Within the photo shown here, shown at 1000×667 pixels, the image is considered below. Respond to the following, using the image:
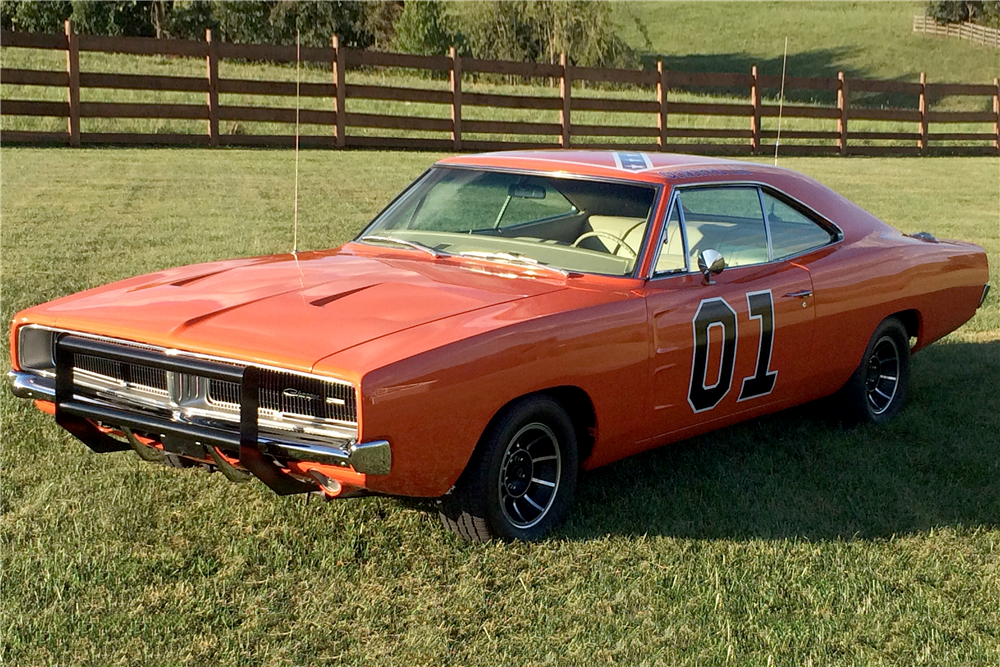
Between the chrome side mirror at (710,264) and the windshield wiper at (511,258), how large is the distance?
0.60 metres

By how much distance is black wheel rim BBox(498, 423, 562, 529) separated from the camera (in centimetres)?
429

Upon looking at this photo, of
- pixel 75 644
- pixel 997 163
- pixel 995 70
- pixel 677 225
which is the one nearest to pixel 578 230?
pixel 677 225

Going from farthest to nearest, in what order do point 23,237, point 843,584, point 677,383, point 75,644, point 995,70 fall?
point 995,70 → point 23,237 → point 677,383 → point 843,584 → point 75,644

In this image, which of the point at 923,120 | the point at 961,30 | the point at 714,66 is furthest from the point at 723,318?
the point at 961,30

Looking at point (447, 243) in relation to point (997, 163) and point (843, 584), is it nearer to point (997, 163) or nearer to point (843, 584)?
point (843, 584)

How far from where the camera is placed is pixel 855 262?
5.88 m

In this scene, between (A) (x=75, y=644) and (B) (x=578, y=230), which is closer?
(A) (x=75, y=644)

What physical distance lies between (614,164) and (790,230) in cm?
102

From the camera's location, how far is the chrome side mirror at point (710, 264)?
4.97 meters

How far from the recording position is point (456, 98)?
21.9 meters

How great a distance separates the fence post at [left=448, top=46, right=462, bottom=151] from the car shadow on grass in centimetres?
1612

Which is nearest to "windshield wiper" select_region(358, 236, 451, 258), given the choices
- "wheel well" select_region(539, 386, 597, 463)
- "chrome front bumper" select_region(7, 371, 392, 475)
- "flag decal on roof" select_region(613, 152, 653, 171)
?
"flag decal on roof" select_region(613, 152, 653, 171)

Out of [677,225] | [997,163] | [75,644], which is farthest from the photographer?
[997,163]

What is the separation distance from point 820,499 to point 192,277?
2.72 metres
